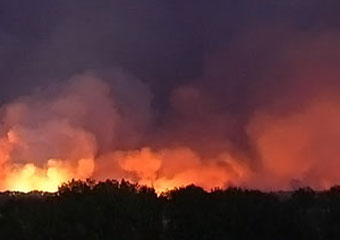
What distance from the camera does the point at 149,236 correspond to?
58.6 meters

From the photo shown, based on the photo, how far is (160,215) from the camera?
59594mm

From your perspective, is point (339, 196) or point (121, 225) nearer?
point (121, 225)

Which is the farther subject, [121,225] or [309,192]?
[309,192]

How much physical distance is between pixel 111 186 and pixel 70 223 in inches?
153

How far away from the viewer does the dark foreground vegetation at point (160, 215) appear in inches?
2251

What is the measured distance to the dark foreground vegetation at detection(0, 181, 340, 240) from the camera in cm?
5719

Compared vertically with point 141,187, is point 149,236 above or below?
below

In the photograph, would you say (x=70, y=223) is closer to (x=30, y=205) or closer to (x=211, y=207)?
(x=30, y=205)

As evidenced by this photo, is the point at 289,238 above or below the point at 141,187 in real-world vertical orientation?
below

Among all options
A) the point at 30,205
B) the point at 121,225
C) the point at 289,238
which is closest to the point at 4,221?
the point at 30,205

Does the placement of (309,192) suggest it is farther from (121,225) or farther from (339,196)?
(121,225)

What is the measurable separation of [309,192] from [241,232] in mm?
7803

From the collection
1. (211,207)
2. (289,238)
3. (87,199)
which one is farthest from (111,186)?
(289,238)

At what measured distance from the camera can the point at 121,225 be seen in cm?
5797
